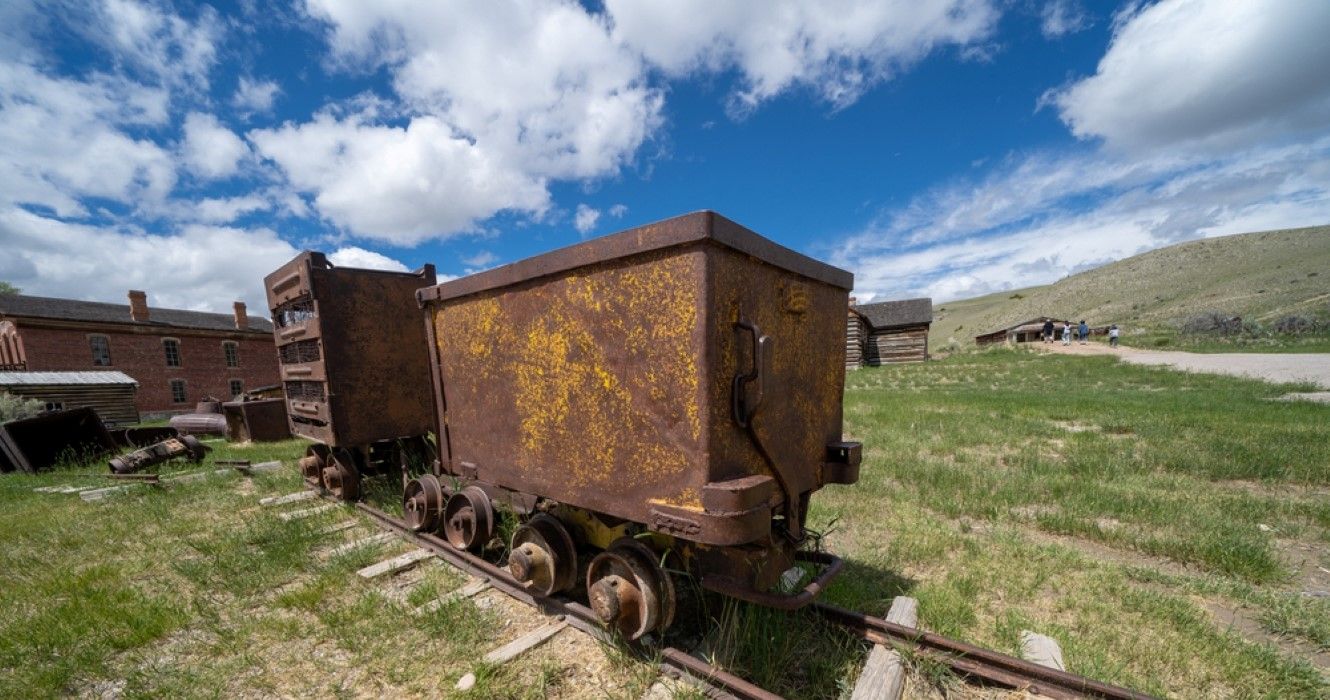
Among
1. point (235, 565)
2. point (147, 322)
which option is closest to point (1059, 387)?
point (235, 565)

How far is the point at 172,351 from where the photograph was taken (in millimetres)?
28078

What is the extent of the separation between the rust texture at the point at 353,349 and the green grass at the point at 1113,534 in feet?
15.9

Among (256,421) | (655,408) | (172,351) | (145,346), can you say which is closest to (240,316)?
(172,351)

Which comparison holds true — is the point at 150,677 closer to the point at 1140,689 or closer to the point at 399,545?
the point at 399,545

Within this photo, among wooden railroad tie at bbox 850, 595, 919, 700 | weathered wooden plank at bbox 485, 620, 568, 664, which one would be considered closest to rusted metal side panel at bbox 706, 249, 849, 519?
wooden railroad tie at bbox 850, 595, 919, 700

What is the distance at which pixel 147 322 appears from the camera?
27.3m

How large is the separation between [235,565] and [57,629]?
3.12ft

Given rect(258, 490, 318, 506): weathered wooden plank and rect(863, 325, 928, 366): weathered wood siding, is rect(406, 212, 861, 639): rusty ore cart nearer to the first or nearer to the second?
rect(258, 490, 318, 506): weathered wooden plank

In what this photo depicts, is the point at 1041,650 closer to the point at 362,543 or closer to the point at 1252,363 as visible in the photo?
the point at 362,543

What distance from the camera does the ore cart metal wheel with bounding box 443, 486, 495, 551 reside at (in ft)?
12.0

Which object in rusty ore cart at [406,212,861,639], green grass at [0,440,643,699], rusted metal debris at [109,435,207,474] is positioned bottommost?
green grass at [0,440,643,699]

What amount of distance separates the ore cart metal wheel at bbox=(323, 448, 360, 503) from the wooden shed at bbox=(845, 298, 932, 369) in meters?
28.0

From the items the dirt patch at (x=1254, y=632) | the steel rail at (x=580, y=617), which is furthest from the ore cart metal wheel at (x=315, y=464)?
the dirt patch at (x=1254, y=632)

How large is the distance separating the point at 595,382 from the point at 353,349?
384 centimetres
